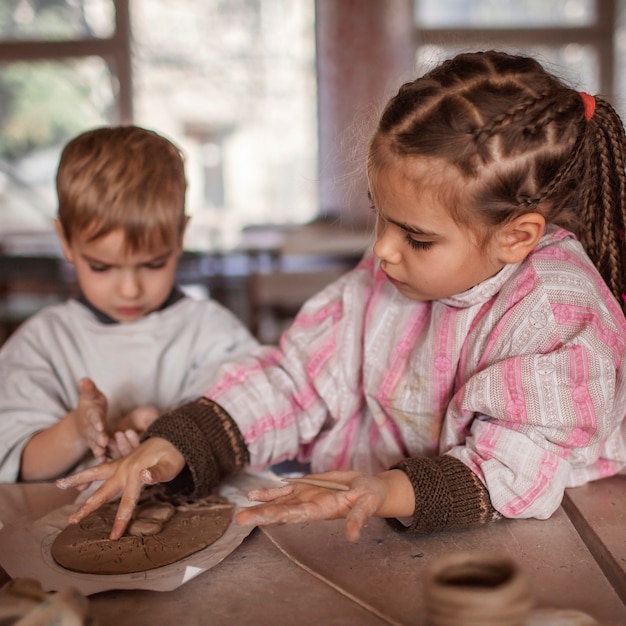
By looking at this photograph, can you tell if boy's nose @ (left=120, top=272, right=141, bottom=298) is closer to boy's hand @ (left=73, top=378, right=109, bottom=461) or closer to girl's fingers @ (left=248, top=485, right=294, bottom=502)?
boy's hand @ (left=73, top=378, right=109, bottom=461)

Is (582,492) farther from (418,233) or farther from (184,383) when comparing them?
(184,383)

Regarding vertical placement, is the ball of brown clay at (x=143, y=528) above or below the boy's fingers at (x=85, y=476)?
below

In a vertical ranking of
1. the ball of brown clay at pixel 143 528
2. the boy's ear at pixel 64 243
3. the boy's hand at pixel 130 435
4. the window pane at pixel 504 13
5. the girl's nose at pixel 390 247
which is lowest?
the ball of brown clay at pixel 143 528

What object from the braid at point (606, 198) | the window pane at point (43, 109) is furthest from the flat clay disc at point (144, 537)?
the window pane at point (43, 109)

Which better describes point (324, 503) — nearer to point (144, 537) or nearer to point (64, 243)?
point (144, 537)

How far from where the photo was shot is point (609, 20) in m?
5.64

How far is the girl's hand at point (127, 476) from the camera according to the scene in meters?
0.97

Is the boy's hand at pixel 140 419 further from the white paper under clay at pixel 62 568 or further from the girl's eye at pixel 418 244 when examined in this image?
the girl's eye at pixel 418 244

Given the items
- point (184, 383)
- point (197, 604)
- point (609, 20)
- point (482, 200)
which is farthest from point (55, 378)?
point (609, 20)

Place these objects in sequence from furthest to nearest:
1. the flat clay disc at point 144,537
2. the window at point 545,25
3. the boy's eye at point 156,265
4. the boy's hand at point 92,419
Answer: the window at point 545,25, the boy's eye at point 156,265, the boy's hand at point 92,419, the flat clay disc at point 144,537

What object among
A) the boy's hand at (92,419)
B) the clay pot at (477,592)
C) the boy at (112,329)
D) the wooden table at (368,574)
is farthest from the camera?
the boy at (112,329)

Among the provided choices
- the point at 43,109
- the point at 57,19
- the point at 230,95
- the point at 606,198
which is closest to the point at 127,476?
the point at 606,198

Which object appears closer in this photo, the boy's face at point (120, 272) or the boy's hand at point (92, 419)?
the boy's hand at point (92, 419)

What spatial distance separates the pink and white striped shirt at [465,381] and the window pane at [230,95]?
4.55 meters
